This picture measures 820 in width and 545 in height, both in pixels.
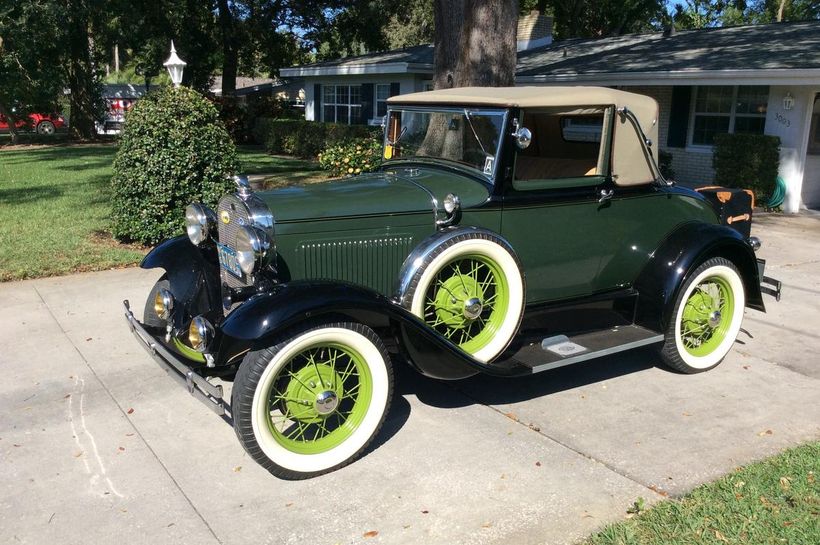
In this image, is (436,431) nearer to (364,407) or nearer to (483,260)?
(364,407)

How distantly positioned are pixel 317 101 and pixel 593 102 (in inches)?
768

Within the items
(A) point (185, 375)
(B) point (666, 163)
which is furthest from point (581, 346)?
(B) point (666, 163)

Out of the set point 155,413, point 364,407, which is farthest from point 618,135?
point 155,413

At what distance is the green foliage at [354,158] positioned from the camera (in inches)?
437

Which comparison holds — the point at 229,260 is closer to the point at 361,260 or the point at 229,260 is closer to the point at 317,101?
the point at 361,260

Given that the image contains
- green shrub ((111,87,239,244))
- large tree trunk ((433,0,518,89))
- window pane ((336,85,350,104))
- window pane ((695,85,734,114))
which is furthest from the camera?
window pane ((336,85,350,104))

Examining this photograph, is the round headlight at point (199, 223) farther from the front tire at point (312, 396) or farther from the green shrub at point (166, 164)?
the green shrub at point (166, 164)

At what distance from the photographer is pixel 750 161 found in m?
12.1

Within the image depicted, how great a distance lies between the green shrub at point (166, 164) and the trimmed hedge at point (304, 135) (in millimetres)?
9698

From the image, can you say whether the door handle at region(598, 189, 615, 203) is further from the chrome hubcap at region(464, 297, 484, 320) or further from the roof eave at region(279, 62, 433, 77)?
the roof eave at region(279, 62, 433, 77)

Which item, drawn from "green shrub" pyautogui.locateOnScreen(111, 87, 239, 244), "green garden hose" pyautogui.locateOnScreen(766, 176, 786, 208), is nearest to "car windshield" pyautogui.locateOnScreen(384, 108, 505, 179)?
"green shrub" pyautogui.locateOnScreen(111, 87, 239, 244)

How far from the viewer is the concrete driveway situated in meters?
3.07

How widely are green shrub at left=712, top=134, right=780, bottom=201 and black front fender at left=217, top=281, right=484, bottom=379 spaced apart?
10.4 meters

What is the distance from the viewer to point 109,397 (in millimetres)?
4352
